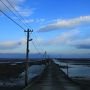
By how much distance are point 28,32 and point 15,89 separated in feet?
35.1

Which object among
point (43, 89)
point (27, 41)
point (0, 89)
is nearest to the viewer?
point (43, 89)

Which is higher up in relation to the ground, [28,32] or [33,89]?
[28,32]

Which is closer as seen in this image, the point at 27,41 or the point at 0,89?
the point at 0,89

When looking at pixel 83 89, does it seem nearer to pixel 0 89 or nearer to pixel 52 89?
pixel 52 89

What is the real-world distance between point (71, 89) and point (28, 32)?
13245mm

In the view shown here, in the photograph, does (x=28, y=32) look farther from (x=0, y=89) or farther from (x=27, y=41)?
(x=0, y=89)

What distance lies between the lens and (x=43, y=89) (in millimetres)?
36750

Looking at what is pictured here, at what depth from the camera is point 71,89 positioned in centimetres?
3700

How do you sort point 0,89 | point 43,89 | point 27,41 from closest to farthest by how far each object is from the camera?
point 43,89, point 0,89, point 27,41

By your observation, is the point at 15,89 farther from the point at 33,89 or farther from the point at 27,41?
the point at 27,41

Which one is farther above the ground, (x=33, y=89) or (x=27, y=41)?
(x=27, y=41)

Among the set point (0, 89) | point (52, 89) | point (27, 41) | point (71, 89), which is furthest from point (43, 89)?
point (27, 41)

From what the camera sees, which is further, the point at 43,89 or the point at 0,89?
the point at 0,89

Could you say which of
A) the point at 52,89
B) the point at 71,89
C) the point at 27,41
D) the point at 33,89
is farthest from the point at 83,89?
the point at 27,41
